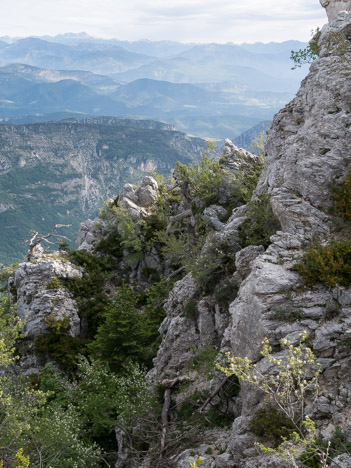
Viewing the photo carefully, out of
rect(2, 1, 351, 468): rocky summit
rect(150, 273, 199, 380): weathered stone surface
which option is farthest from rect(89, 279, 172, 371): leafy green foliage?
rect(150, 273, 199, 380): weathered stone surface

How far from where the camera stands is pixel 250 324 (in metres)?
11.9

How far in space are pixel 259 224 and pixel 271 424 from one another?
901cm

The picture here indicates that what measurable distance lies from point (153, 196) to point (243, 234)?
23.0 m

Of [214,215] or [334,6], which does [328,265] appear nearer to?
[214,215]

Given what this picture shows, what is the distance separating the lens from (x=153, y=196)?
1585 inches

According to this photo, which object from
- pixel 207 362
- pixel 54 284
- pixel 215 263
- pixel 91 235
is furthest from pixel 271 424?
pixel 91 235

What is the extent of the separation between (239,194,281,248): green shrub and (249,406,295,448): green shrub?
7351 millimetres

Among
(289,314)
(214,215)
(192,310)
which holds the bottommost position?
(192,310)

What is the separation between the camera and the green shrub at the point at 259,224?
16078 millimetres

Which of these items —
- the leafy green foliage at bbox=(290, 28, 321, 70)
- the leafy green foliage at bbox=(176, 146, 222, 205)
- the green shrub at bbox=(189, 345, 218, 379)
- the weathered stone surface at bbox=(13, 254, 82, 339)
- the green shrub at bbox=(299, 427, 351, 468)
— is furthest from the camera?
the leafy green foliage at bbox=(176, 146, 222, 205)

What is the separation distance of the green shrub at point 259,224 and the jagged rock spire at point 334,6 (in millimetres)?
15845

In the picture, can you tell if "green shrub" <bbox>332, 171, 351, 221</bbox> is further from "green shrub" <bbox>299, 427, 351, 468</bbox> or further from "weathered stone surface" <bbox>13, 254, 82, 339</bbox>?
"weathered stone surface" <bbox>13, 254, 82, 339</bbox>

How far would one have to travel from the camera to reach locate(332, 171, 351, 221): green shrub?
13.2 metres

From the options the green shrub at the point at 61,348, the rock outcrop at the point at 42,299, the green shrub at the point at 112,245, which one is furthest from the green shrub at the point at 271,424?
the green shrub at the point at 112,245
